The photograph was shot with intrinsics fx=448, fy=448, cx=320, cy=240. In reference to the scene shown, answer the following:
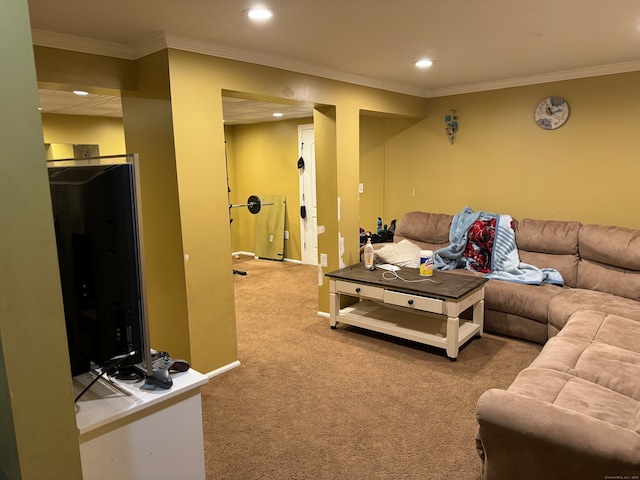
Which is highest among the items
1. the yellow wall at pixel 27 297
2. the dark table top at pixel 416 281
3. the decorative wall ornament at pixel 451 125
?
the decorative wall ornament at pixel 451 125

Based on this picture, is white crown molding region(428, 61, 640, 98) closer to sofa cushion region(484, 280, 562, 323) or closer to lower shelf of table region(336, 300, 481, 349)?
sofa cushion region(484, 280, 562, 323)

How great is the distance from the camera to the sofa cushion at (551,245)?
397 centimetres

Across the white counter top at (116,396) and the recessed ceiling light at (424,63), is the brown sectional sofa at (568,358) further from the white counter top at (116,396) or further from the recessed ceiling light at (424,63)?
the recessed ceiling light at (424,63)

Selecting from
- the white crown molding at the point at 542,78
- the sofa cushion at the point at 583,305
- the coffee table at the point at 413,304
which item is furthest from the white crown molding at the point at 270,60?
the sofa cushion at the point at 583,305

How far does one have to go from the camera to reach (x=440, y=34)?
2.85m

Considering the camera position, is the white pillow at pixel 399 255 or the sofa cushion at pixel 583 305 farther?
the white pillow at pixel 399 255

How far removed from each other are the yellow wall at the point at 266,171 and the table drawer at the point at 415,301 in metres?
3.41

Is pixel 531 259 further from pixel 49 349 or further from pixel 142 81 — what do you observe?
pixel 49 349

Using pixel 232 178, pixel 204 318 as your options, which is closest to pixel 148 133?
pixel 204 318

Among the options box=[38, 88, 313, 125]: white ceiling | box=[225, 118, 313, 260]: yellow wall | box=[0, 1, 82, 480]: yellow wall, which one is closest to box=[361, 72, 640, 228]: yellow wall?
box=[38, 88, 313, 125]: white ceiling

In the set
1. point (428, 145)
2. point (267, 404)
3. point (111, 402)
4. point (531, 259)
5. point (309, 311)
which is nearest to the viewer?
point (111, 402)

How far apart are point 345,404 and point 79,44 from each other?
9.24 ft

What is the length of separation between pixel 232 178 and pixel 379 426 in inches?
224

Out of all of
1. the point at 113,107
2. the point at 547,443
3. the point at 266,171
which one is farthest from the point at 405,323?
the point at 266,171
